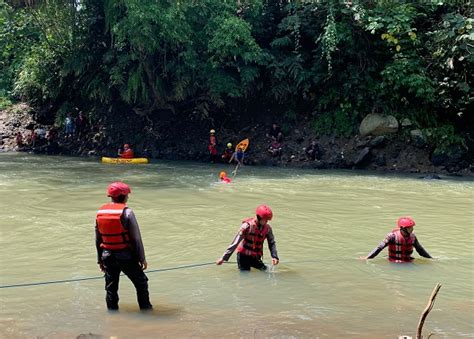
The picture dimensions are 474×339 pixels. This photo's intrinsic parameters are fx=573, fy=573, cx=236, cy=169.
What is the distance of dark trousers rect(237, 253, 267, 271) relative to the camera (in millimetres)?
7773

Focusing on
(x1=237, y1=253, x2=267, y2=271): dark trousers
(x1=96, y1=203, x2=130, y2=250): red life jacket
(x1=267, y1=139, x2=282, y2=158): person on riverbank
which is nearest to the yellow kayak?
(x1=267, y1=139, x2=282, y2=158): person on riverbank

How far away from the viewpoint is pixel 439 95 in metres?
19.9

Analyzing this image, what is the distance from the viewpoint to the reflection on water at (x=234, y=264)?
241 inches

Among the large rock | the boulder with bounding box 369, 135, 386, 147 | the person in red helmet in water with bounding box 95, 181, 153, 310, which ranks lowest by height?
the person in red helmet in water with bounding box 95, 181, 153, 310

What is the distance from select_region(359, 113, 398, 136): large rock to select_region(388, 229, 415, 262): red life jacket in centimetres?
1265

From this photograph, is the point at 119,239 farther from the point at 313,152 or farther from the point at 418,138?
the point at 418,138

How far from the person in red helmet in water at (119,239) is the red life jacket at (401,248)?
158 inches

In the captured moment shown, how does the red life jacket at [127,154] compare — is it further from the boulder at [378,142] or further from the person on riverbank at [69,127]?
the boulder at [378,142]

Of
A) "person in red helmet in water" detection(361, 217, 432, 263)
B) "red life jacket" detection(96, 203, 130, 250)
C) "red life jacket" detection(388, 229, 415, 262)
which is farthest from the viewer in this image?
"red life jacket" detection(388, 229, 415, 262)

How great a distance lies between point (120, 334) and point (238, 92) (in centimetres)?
1686

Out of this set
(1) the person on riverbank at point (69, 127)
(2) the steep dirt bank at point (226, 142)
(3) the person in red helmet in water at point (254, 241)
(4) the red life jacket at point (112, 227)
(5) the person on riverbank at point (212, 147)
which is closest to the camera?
(4) the red life jacket at point (112, 227)

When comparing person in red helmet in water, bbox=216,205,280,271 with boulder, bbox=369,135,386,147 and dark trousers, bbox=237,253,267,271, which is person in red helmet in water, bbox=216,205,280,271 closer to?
dark trousers, bbox=237,253,267,271

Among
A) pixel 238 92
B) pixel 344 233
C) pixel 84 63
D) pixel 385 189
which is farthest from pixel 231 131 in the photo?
pixel 344 233

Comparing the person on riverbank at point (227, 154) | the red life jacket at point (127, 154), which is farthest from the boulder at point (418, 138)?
the red life jacket at point (127, 154)
